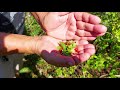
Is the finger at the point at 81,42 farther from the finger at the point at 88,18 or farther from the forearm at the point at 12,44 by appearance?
the forearm at the point at 12,44

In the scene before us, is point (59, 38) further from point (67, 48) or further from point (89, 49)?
point (89, 49)

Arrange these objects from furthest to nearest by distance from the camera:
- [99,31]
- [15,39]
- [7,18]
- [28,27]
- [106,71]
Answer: [28,27] < [106,71] < [7,18] < [15,39] < [99,31]

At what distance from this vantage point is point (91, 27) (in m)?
2.71

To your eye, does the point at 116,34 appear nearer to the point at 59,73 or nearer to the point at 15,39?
the point at 59,73

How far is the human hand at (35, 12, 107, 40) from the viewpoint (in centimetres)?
273

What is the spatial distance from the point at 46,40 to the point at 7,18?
646 millimetres

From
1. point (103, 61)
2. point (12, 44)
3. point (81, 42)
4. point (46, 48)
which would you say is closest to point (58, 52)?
point (46, 48)

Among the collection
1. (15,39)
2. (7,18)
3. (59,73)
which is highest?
(7,18)

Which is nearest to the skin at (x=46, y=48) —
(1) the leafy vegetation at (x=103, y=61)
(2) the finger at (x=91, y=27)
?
(2) the finger at (x=91, y=27)

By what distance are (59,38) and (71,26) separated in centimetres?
15

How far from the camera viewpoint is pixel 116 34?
10.9ft

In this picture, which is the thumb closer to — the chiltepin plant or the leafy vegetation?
the chiltepin plant

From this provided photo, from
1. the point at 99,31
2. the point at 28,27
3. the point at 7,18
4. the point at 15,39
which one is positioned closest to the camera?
the point at 99,31
